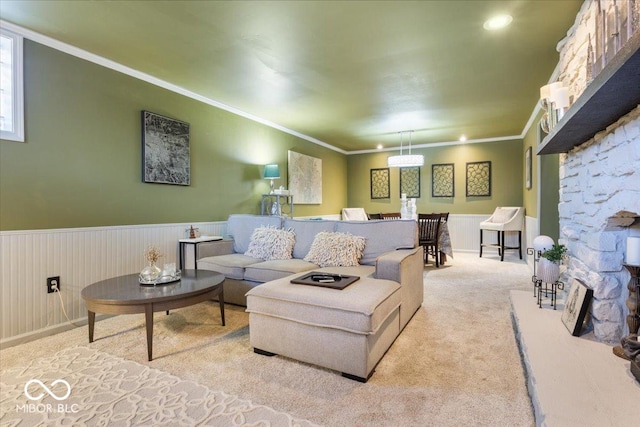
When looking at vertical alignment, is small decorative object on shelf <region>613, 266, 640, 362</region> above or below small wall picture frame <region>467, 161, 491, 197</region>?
below

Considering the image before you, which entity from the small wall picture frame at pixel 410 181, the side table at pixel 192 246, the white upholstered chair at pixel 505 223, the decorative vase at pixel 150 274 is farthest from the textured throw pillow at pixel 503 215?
the decorative vase at pixel 150 274

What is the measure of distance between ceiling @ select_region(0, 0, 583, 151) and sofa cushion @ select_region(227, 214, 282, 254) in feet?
5.03

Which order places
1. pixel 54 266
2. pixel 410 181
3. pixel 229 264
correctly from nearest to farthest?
→ pixel 54 266 < pixel 229 264 < pixel 410 181

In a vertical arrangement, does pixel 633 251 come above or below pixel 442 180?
below

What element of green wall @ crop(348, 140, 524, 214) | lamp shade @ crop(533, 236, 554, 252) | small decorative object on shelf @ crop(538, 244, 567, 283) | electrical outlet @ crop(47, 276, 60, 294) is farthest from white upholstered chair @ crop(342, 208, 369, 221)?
electrical outlet @ crop(47, 276, 60, 294)

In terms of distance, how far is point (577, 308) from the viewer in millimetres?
1904

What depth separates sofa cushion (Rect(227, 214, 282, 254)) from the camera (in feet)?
12.0

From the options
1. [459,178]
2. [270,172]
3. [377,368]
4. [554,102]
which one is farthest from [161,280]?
[459,178]

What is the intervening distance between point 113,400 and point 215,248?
1973 mm

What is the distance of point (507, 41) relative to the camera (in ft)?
8.68

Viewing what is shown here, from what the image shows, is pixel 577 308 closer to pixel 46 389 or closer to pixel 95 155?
pixel 46 389

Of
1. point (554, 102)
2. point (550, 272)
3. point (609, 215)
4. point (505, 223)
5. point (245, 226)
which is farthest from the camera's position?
point (505, 223)

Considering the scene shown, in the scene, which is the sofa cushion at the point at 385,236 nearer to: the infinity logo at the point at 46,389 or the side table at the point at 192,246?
the side table at the point at 192,246

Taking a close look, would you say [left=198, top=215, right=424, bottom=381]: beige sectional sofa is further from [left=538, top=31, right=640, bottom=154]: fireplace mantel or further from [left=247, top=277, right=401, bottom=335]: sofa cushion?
[left=538, top=31, right=640, bottom=154]: fireplace mantel
